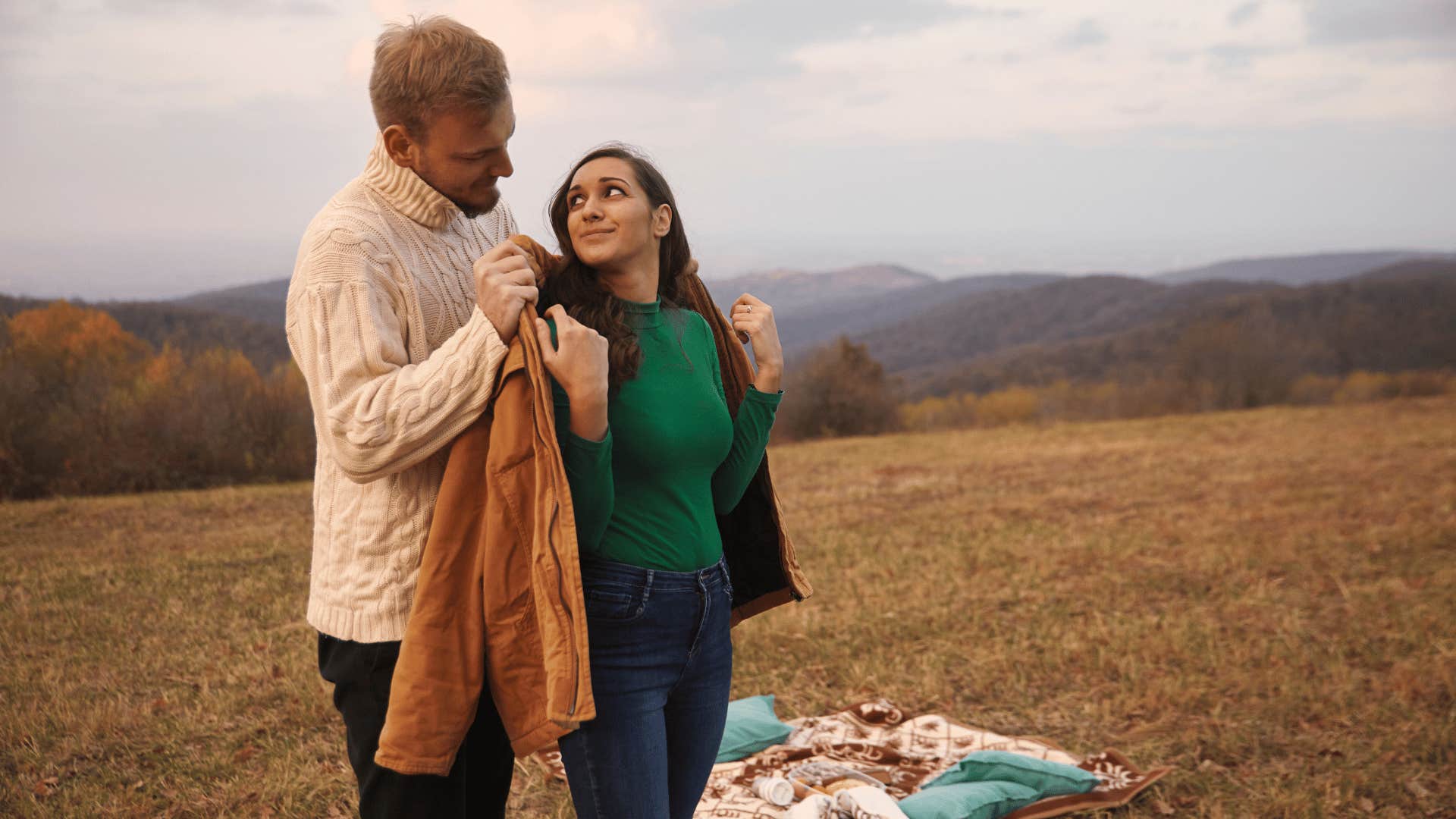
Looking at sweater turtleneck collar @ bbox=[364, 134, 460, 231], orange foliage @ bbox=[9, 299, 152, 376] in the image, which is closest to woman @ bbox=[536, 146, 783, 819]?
sweater turtleneck collar @ bbox=[364, 134, 460, 231]

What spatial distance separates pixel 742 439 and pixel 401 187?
950 mm

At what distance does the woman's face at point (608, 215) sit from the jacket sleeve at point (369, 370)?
0.37 m

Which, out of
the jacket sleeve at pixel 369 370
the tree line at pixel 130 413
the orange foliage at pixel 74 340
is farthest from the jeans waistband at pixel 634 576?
the orange foliage at pixel 74 340

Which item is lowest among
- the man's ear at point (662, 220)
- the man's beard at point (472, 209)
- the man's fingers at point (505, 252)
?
the man's fingers at point (505, 252)

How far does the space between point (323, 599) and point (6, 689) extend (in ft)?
14.9

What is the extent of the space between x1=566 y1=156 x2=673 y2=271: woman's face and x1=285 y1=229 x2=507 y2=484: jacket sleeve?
0.37m

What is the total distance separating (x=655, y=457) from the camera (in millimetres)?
A: 2156

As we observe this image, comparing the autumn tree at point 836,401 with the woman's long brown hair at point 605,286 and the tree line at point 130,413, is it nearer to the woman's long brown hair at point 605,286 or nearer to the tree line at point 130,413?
the tree line at point 130,413

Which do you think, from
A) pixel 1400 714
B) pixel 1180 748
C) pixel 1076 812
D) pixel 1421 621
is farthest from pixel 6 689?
pixel 1421 621

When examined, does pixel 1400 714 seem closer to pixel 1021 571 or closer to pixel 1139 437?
pixel 1021 571

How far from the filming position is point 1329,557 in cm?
857

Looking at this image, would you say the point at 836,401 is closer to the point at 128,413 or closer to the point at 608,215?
the point at 128,413

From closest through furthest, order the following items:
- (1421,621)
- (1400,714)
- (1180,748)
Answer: (1180,748), (1400,714), (1421,621)

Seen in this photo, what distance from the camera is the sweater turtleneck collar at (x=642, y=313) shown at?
2.27 meters
